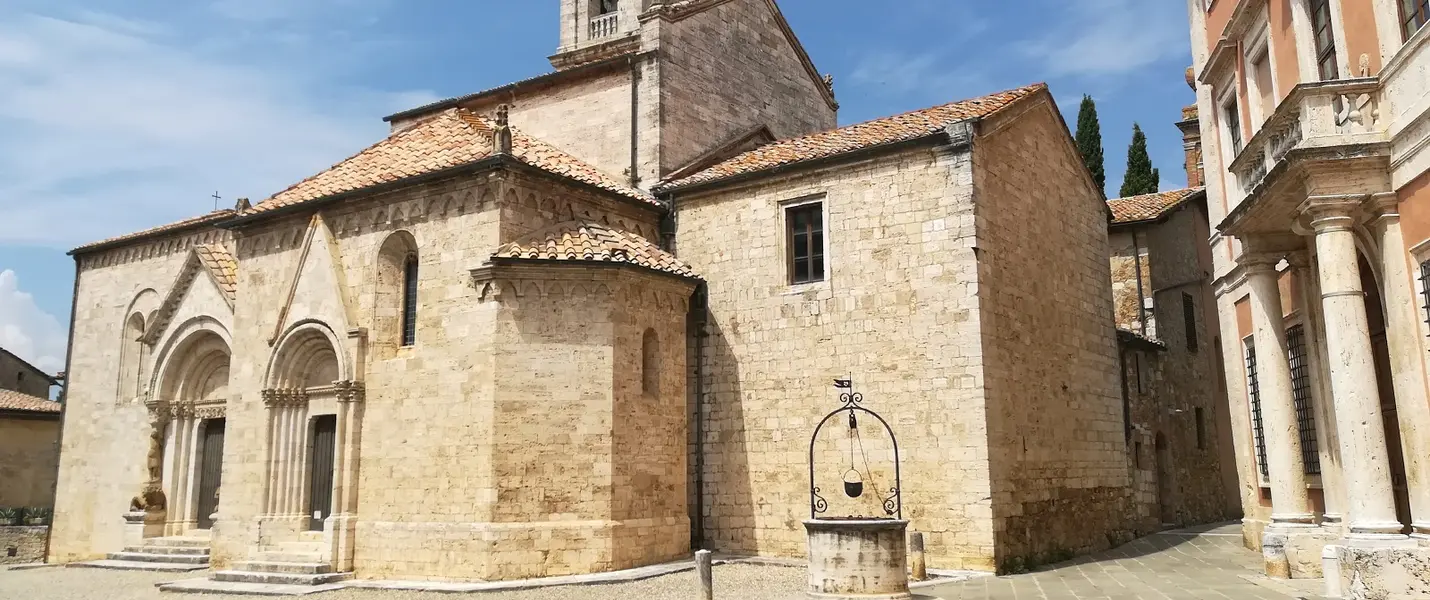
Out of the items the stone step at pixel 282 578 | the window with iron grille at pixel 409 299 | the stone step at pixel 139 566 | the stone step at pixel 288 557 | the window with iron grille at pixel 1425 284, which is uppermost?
the window with iron grille at pixel 409 299

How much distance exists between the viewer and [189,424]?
20.1m

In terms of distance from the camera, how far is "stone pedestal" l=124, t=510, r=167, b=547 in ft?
62.9

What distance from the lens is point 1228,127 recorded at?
13883 millimetres

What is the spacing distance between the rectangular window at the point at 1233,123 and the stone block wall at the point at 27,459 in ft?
90.2

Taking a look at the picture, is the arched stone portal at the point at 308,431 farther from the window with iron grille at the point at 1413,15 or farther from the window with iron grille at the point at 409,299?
the window with iron grille at the point at 1413,15

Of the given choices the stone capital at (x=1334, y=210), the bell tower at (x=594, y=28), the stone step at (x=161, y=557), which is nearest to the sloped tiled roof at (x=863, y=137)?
the bell tower at (x=594, y=28)

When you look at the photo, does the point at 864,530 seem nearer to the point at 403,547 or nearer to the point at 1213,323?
the point at 403,547

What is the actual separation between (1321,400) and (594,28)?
49.9 feet

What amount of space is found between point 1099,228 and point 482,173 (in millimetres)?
11205

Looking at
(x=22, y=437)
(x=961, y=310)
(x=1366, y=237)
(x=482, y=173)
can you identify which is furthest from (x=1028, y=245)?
(x=22, y=437)

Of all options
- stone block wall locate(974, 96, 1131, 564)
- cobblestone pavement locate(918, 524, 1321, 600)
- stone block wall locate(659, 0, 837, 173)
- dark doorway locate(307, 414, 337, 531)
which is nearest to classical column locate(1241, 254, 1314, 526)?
cobblestone pavement locate(918, 524, 1321, 600)

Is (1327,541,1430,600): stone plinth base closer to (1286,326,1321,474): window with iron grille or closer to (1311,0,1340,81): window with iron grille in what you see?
(1286,326,1321,474): window with iron grille

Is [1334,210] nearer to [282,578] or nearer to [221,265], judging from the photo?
[282,578]

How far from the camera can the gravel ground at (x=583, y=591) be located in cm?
1205
